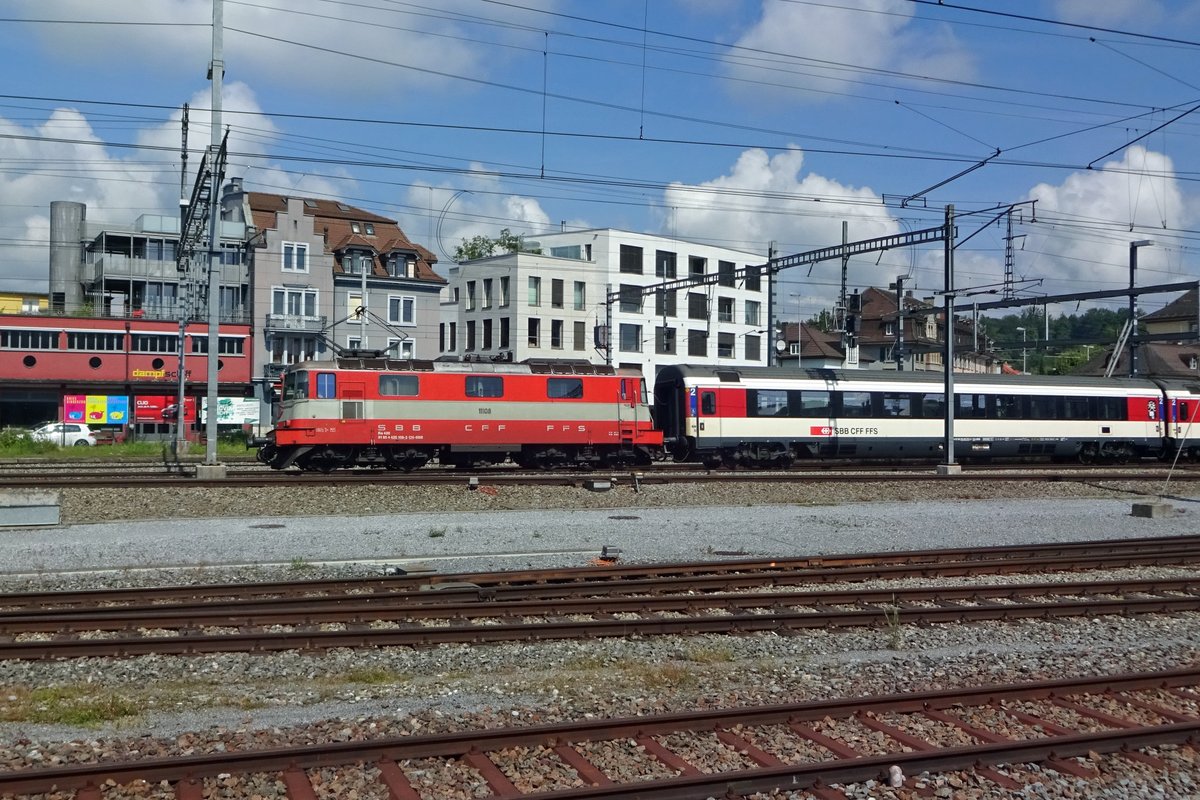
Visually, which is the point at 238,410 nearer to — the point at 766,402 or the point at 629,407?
the point at 629,407

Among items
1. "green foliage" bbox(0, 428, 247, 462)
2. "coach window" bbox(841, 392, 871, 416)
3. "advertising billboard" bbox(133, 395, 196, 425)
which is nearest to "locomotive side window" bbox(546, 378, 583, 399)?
"coach window" bbox(841, 392, 871, 416)

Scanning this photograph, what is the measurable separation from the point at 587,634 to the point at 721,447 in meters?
20.7

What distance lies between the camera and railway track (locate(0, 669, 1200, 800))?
19.9 ft

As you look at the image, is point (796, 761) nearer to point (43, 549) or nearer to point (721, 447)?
point (43, 549)

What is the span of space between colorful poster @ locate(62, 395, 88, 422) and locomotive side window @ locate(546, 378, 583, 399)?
3702cm

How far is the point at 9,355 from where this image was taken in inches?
2100

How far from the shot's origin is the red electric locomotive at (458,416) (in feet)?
86.5

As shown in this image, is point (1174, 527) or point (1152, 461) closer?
point (1174, 527)

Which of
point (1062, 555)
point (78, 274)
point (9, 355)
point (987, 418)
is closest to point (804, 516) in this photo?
point (1062, 555)

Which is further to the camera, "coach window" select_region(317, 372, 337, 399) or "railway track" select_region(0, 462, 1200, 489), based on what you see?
"coach window" select_region(317, 372, 337, 399)

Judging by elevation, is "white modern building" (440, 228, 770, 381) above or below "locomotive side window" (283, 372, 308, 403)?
above

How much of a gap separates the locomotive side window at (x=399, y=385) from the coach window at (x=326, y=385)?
49.7 inches

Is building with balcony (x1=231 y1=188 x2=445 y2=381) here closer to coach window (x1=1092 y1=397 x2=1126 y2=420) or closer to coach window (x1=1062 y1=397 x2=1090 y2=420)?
coach window (x1=1062 y1=397 x2=1090 y2=420)

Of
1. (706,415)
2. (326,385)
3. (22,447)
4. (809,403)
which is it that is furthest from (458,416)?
(22,447)
